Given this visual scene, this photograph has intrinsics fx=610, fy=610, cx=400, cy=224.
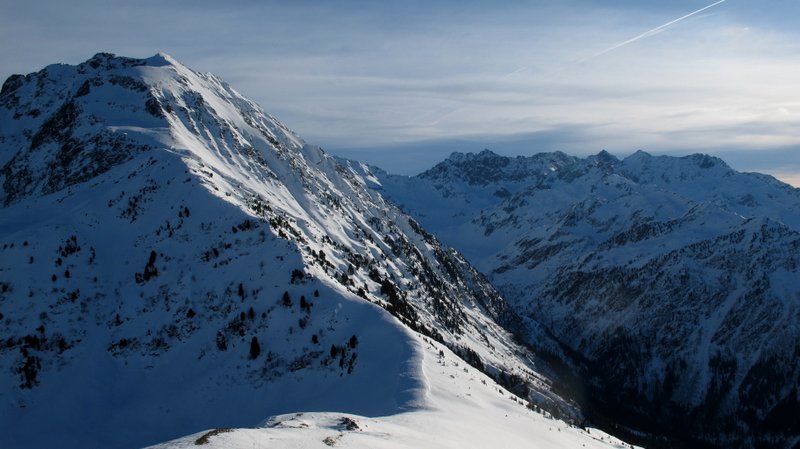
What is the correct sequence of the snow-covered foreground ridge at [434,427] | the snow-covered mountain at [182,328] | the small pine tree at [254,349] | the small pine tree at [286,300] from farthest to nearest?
the small pine tree at [286,300] → the small pine tree at [254,349] → the snow-covered mountain at [182,328] → the snow-covered foreground ridge at [434,427]

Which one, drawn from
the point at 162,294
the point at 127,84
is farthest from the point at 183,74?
the point at 162,294

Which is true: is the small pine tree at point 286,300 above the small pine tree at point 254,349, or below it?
above

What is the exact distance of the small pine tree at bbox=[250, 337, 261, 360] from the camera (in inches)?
2736

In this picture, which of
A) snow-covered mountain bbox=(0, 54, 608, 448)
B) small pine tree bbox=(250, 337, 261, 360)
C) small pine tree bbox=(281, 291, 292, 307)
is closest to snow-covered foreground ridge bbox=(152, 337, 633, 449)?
snow-covered mountain bbox=(0, 54, 608, 448)

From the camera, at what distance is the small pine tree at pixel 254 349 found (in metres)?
69.5

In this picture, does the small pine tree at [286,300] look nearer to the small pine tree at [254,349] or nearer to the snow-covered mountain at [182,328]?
the snow-covered mountain at [182,328]

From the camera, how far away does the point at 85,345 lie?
73125 millimetres

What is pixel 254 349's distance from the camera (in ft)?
229

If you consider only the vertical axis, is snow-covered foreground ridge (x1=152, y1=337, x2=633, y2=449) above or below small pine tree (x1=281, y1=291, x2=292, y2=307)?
below

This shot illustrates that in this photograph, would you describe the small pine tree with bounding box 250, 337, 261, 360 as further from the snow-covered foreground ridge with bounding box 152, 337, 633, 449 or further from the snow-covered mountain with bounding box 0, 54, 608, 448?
the snow-covered foreground ridge with bounding box 152, 337, 633, 449

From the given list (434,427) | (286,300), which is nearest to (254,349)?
(286,300)

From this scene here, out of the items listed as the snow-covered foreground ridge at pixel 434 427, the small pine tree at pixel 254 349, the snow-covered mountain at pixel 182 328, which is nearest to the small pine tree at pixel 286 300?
the snow-covered mountain at pixel 182 328

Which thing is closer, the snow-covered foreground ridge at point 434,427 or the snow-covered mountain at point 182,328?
the snow-covered foreground ridge at point 434,427

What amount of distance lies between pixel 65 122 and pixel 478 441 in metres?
127
